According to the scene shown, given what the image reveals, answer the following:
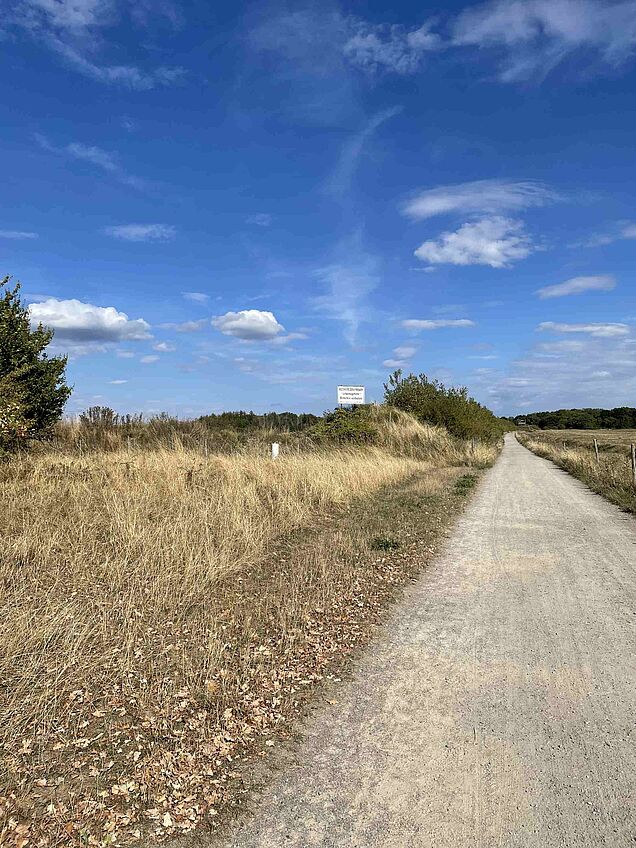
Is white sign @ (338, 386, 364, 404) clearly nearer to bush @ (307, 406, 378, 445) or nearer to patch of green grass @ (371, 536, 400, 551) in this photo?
bush @ (307, 406, 378, 445)

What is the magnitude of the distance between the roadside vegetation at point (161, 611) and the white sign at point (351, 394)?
7.86 meters

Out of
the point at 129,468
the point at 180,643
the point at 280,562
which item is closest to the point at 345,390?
the point at 129,468

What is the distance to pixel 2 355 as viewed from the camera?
11820 millimetres

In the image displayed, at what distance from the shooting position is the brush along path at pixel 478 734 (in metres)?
2.52

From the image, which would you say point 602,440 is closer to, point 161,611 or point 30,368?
point 30,368

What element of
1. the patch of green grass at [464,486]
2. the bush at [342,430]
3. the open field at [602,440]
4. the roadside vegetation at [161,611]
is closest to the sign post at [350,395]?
the bush at [342,430]

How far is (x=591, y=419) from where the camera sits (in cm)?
15538

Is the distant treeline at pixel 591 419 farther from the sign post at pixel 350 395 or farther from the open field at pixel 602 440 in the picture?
the sign post at pixel 350 395

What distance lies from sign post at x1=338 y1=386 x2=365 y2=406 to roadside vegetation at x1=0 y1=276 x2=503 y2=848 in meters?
7.83

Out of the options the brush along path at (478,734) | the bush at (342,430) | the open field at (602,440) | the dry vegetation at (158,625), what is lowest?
the brush along path at (478,734)

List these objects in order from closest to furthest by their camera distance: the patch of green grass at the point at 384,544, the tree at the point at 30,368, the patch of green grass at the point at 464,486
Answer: the patch of green grass at the point at 384,544 → the tree at the point at 30,368 → the patch of green grass at the point at 464,486

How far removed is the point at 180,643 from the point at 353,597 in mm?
2013

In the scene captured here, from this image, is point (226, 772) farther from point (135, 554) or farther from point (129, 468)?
point (129, 468)

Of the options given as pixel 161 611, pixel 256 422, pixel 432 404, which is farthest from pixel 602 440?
pixel 161 611
